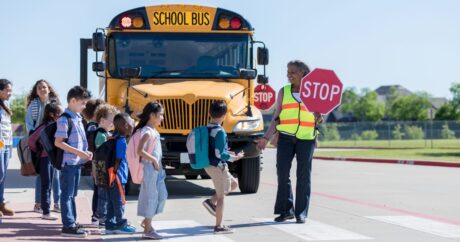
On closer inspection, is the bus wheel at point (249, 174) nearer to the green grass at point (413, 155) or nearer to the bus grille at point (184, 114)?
the bus grille at point (184, 114)

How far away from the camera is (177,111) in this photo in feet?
41.5

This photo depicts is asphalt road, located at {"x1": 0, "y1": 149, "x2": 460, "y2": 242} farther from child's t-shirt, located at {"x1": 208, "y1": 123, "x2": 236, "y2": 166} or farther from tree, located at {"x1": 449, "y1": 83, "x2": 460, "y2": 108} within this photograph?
tree, located at {"x1": 449, "y1": 83, "x2": 460, "y2": 108}

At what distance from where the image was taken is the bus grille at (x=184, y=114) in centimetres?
1262

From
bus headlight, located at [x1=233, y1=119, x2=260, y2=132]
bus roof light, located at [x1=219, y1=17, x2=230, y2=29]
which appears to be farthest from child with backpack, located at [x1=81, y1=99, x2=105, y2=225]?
bus roof light, located at [x1=219, y1=17, x2=230, y2=29]

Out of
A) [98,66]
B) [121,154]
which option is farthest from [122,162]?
[98,66]

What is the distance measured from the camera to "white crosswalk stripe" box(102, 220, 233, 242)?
8.27 metres

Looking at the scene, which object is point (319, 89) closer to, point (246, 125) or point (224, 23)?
point (246, 125)

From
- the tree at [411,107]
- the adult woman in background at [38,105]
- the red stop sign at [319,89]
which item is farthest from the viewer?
the tree at [411,107]

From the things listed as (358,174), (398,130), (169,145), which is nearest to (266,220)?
(169,145)

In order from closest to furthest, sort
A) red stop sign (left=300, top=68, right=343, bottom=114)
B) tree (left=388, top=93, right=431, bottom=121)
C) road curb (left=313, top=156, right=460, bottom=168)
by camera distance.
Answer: red stop sign (left=300, top=68, right=343, bottom=114)
road curb (left=313, top=156, right=460, bottom=168)
tree (left=388, top=93, right=431, bottom=121)

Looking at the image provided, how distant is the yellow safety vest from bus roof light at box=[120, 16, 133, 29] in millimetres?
4792

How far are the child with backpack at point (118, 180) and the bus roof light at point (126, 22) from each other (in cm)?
543

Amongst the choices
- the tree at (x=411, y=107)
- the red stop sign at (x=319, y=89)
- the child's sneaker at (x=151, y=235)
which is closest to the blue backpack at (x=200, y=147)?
the child's sneaker at (x=151, y=235)

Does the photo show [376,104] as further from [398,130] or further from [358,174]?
[358,174]
